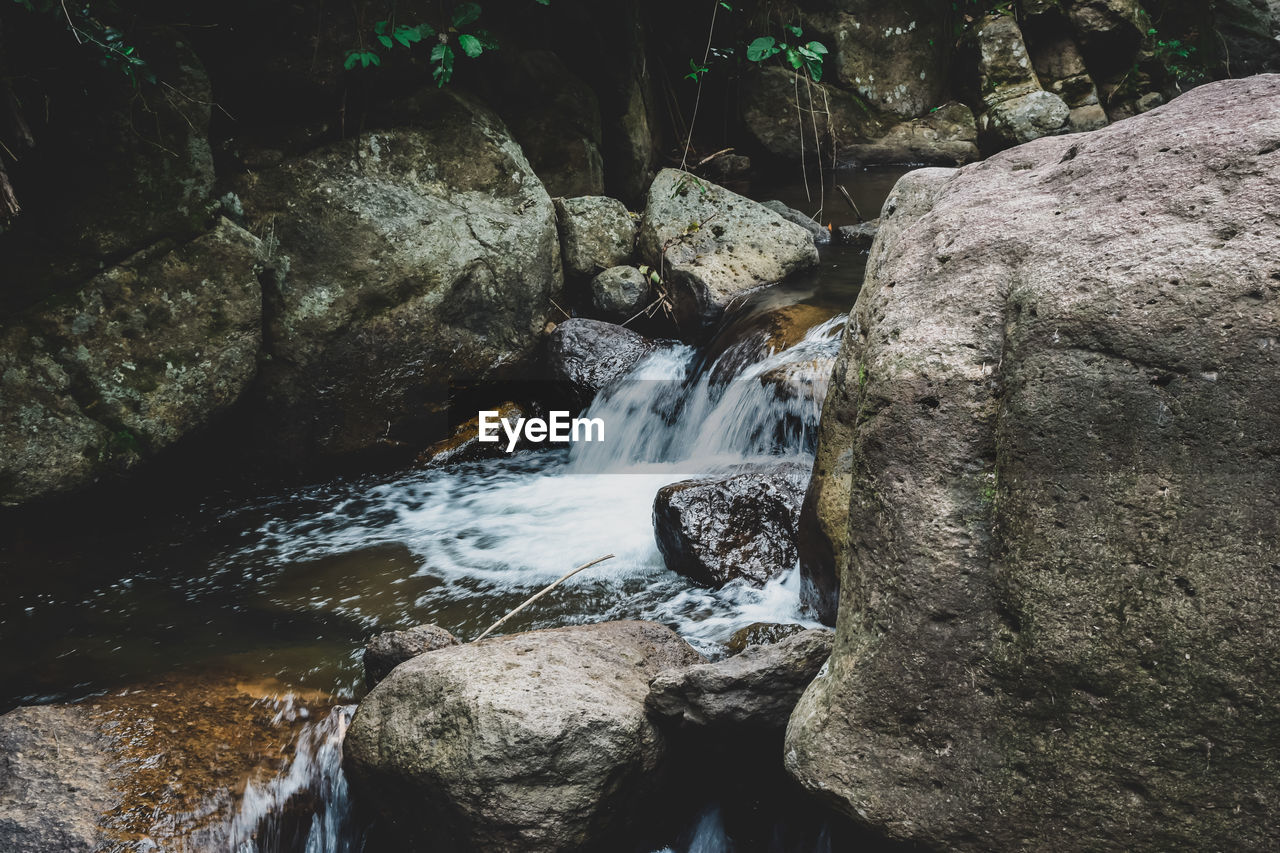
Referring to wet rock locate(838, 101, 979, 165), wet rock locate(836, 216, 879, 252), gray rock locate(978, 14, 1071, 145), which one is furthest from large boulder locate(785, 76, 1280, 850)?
wet rock locate(838, 101, 979, 165)

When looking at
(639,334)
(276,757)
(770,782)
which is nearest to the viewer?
(770,782)

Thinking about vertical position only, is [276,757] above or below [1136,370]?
below

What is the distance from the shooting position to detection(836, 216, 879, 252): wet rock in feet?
25.3

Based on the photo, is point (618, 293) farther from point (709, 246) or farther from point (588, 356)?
point (709, 246)

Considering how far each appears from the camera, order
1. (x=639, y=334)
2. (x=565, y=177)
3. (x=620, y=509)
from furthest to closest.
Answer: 1. (x=565, y=177)
2. (x=639, y=334)
3. (x=620, y=509)

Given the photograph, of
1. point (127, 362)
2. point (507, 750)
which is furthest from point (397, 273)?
point (507, 750)

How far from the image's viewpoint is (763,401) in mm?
5055

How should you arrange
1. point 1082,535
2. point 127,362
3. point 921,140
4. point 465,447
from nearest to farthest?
1. point 1082,535
2. point 127,362
3. point 465,447
4. point 921,140

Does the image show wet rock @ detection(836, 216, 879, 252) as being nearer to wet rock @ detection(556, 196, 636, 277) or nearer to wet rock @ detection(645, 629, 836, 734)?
wet rock @ detection(556, 196, 636, 277)

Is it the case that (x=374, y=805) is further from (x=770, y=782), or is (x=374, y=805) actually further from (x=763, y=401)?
(x=763, y=401)

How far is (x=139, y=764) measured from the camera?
2652 mm

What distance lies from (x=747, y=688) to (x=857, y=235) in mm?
6317

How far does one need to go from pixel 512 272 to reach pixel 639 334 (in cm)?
116

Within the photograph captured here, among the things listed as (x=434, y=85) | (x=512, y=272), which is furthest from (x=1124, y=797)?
(x=434, y=85)
